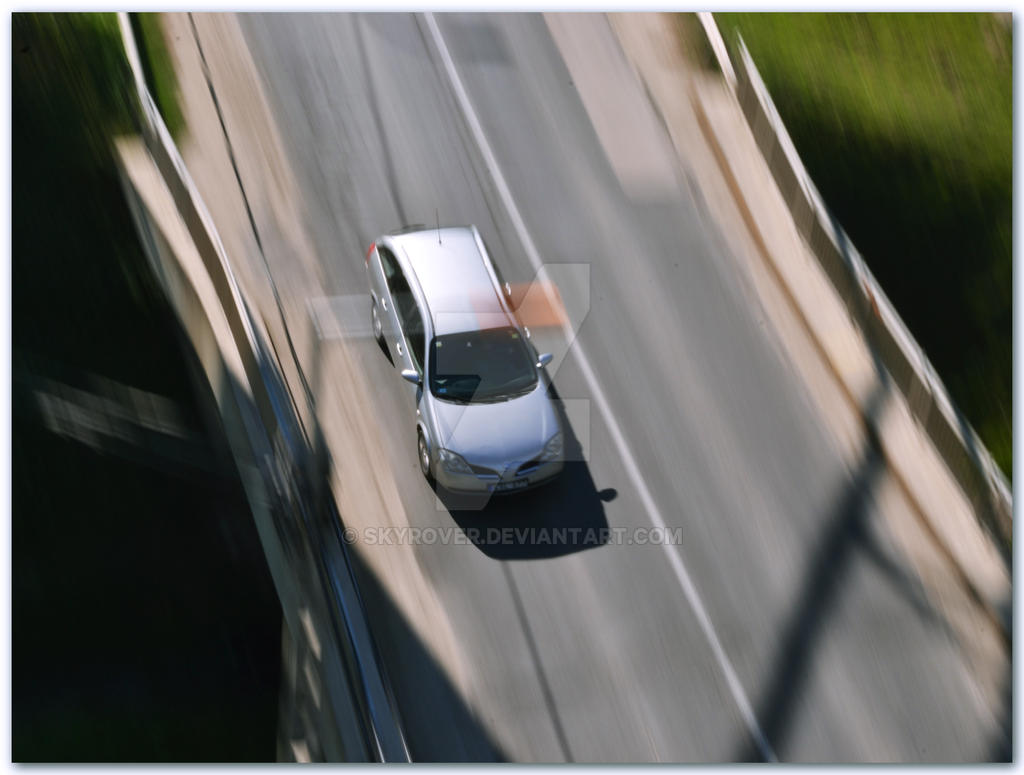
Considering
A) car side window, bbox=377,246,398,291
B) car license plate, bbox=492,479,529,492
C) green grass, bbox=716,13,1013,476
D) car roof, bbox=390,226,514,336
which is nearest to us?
car license plate, bbox=492,479,529,492

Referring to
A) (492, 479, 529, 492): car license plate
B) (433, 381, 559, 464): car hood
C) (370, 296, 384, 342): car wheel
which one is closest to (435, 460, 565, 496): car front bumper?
(492, 479, 529, 492): car license plate

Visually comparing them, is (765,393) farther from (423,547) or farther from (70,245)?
(70,245)

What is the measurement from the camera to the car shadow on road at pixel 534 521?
34.0 feet

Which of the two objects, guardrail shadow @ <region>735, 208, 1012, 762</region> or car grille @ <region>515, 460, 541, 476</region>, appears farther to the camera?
car grille @ <region>515, 460, 541, 476</region>

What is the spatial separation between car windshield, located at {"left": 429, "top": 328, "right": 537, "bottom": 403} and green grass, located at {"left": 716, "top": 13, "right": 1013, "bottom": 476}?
4.73 metres

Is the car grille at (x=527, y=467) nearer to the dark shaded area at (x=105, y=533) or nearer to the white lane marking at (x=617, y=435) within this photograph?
the white lane marking at (x=617, y=435)

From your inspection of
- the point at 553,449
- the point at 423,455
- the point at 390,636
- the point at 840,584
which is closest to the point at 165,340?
the point at 423,455

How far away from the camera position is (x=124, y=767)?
9.48 metres

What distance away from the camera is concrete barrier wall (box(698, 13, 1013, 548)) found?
35.7 feet

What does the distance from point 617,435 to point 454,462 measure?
2.12m

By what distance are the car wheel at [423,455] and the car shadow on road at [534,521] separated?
263 mm

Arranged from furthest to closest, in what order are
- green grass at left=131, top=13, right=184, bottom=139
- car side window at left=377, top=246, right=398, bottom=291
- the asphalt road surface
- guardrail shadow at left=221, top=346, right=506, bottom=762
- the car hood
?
green grass at left=131, top=13, right=184, bottom=139 < car side window at left=377, top=246, right=398, bottom=291 < the car hood < the asphalt road surface < guardrail shadow at left=221, top=346, right=506, bottom=762

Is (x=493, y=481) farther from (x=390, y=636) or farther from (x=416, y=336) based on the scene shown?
(x=390, y=636)

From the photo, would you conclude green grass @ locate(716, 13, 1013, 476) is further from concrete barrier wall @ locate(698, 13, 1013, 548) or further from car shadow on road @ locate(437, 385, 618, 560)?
car shadow on road @ locate(437, 385, 618, 560)
